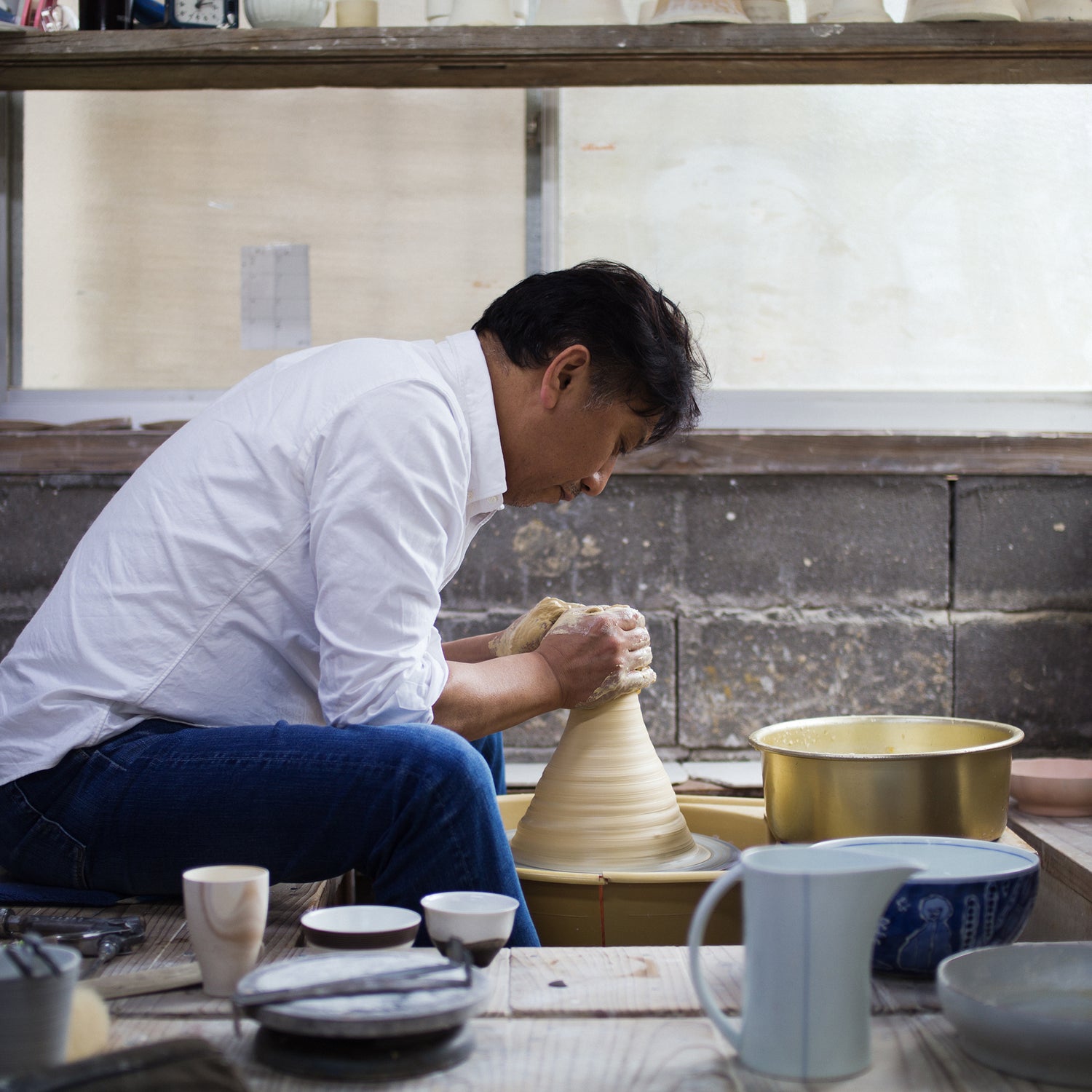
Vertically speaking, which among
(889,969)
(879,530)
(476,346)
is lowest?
(889,969)

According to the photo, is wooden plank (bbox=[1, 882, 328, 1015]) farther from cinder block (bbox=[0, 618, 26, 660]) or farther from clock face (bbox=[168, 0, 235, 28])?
clock face (bbox=[168, 0, 235, 28])

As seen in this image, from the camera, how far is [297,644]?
1.64 meters

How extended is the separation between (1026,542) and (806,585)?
1.84ft

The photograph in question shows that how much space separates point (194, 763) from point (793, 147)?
2227 millimetres

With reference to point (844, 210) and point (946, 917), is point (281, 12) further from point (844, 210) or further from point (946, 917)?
point (946, 917)

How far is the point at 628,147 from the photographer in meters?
2.92

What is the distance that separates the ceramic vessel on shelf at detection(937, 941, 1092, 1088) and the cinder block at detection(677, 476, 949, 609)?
1842 mm

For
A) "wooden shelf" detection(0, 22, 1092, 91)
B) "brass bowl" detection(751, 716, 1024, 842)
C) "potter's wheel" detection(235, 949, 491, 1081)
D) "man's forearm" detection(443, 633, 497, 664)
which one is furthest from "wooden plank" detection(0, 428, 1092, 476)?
"potter's wheel" detection(235, 949, 491, 1081)

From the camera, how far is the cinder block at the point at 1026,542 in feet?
9.34

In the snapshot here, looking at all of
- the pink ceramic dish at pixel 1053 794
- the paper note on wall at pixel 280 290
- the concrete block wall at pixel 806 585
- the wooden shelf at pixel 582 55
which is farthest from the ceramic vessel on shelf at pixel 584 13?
the pink ceramic dish at pixel 1053 794

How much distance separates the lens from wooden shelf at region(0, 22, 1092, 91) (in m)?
2.58

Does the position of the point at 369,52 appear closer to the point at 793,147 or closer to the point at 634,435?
the point at 793,147

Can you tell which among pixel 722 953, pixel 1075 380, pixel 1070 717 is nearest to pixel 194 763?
pixel 722 953

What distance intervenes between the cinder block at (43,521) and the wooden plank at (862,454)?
4.43 ft
